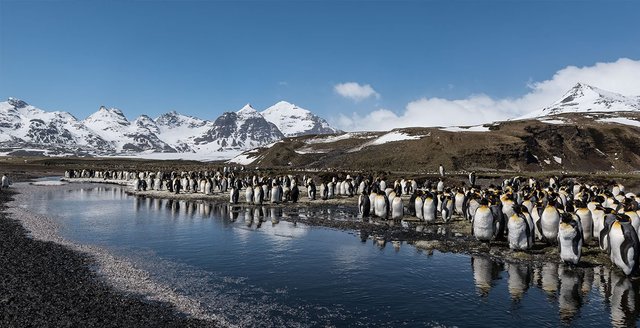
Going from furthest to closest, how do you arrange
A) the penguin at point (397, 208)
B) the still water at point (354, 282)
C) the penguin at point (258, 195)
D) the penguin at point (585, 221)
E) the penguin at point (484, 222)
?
the penguin at point (258, 195) → the penguin at point (397, 208) → the penguin at point (484, 222) → the penguin at point (585, 221) → the still water at point (354, 282)

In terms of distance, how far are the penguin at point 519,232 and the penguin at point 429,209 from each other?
7323 millimetres

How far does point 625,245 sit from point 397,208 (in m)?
12.9

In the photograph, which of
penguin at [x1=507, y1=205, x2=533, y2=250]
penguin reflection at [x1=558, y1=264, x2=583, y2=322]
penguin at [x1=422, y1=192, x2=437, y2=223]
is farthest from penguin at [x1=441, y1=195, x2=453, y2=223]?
penguin reflection at [x1=558, y1=264, x2=583, y2=322]

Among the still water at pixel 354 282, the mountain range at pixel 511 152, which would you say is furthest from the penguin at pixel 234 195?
the mountain range at pixel 511 152

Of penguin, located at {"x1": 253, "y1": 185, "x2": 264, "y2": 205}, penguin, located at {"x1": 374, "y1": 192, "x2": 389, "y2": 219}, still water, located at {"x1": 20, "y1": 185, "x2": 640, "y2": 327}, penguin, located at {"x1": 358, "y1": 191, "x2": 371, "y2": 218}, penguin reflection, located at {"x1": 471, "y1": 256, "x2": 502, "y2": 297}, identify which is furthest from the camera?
penguin, located at {"x1": 253, "y1": 185, "x2": 264, "y2": 205}

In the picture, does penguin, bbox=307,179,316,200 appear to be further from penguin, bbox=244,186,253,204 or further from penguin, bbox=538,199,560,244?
penguin, bbox=538,199,560,244

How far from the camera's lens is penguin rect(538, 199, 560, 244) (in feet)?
55.4

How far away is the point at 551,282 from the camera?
13.4 m

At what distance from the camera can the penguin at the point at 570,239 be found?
47.5ft

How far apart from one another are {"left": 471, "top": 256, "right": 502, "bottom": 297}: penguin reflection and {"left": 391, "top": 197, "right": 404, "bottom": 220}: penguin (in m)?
8.80

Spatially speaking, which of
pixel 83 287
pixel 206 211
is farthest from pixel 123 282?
pixel 206 211

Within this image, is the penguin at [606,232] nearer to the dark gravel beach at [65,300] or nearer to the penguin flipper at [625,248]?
the penguin flipper at [625,248]

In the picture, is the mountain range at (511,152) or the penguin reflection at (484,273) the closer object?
the penguin reflection at (484,273)

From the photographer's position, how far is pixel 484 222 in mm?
18141
